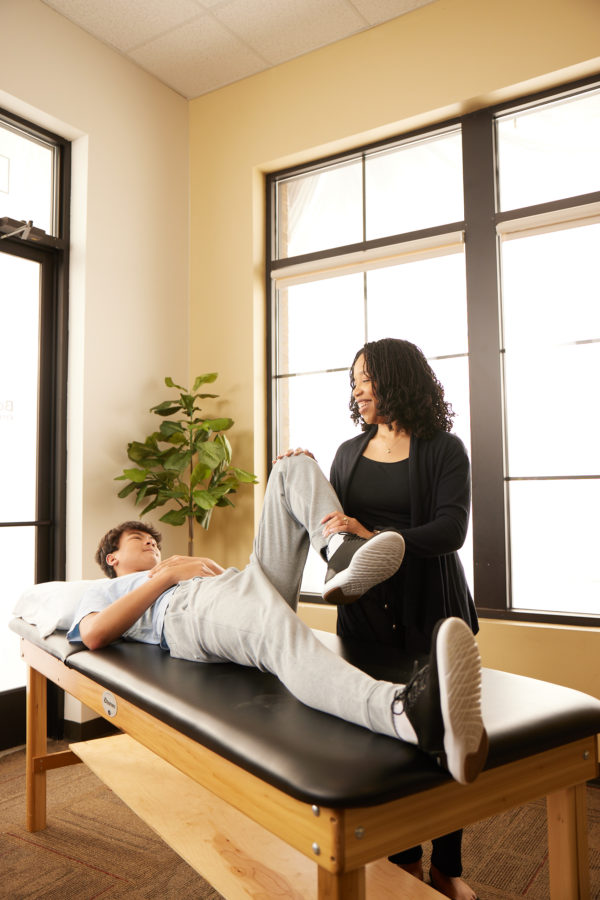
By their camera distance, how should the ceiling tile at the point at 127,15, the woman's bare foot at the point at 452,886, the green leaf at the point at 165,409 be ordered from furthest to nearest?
the green leaf at the point at 165,409
the ceiling tile at the point at 127,15
the woman's bare foot at the point at 452,886

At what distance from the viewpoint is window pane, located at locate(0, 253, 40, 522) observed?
9.58 ft

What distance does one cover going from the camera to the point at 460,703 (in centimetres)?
95

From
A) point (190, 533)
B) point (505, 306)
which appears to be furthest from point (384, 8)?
point (190, 533)

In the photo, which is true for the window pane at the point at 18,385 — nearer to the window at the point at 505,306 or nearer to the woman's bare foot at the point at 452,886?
the window at the point at 505,306

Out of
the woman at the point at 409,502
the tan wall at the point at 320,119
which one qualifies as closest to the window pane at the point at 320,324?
the tan wall at the point at 320,119

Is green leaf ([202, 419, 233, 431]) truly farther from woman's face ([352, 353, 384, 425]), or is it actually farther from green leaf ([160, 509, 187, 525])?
woman's face ([352, 353, 384, 425])

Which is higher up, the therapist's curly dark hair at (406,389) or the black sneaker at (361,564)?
the therapist's curly dark hair at (406,389)

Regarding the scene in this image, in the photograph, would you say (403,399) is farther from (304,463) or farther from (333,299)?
(333,299)

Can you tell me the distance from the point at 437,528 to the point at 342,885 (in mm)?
883

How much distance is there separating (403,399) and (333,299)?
5.18ft

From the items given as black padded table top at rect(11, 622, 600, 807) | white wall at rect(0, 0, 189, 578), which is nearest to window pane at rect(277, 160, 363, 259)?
white wall at rect(0, 0, 189, 578)

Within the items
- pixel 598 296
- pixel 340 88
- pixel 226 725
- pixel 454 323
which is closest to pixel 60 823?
pixel 226 725

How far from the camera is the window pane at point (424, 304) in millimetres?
2963

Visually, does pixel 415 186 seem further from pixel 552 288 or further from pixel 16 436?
pixel 16 436
